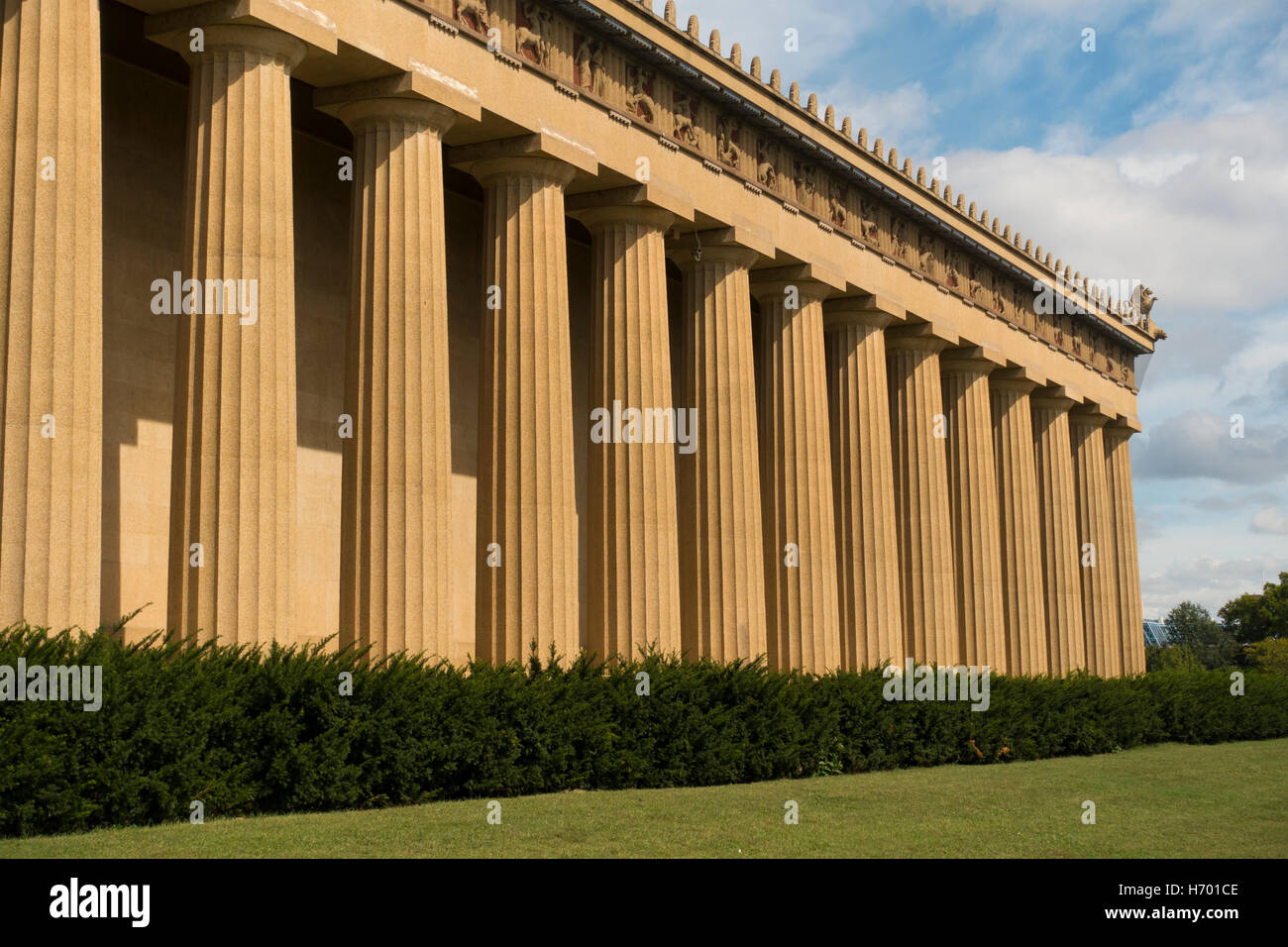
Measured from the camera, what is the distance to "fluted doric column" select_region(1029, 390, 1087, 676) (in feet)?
193

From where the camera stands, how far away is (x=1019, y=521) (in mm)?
55812

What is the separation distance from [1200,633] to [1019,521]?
419 ft

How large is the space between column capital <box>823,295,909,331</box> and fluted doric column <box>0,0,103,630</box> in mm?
27475

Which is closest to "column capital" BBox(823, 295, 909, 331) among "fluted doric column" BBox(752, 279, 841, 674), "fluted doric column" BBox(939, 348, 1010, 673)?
"fluted doric column" BBox(752, 279, 841, 674)

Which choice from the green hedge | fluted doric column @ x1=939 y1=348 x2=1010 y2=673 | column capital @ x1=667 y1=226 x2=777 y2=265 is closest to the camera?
the green hedge

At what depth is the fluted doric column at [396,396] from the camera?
90.0 ft

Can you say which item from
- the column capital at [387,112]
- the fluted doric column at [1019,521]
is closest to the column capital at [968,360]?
the fluted doric column at [1019,521]

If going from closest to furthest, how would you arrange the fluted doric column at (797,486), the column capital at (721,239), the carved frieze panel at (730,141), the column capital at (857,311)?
the carved frieze panel at (730,141) → the column capital at (721,239) → the fluted doric column at (797,486) → the column capital at (857,311)

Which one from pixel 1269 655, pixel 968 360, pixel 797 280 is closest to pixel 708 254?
pixel 797 280

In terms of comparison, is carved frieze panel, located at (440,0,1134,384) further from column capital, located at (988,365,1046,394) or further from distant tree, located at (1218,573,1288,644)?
distant tree, located at (1218,573,1288,644)

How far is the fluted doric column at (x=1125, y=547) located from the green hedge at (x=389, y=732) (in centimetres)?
3215

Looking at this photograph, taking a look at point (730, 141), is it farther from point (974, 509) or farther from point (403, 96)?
point (974, 509)

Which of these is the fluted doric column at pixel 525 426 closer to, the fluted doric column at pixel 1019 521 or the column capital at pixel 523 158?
the column capital at pixel 523 158
